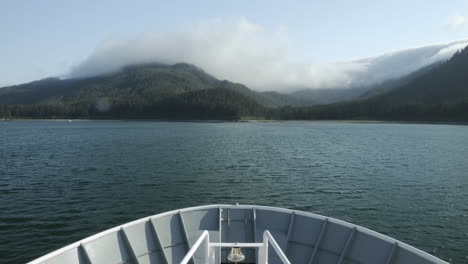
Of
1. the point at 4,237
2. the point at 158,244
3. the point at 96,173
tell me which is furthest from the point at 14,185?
the point at 158,244

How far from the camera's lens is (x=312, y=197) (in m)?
32.2

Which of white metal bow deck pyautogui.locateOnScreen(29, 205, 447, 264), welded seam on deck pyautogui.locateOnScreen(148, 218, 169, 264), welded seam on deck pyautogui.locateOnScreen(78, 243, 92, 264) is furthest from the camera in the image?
welded seam on deck pyautogui.locateOnScreen(148, 218, 169, 264)

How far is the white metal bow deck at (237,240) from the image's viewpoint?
9742 millimetres

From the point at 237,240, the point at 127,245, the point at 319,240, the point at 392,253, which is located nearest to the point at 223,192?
the point at 237,240

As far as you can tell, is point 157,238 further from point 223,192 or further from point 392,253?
point 223,192

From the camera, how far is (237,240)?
12.9 metres

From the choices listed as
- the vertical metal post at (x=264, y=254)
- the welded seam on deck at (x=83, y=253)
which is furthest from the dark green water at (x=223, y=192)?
the vertical metal post at (x=264, y=254)

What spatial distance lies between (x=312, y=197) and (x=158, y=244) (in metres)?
23.9

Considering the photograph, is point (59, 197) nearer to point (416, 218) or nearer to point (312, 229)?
point (312, 229)

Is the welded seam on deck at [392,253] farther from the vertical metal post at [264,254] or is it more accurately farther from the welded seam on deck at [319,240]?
the vertical metal post at [264,254]

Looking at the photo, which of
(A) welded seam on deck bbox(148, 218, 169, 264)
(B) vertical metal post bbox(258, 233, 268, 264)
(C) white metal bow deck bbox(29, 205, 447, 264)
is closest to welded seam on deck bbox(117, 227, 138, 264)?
(C) white metal bow deck bbox(29, 205, 447, 264)

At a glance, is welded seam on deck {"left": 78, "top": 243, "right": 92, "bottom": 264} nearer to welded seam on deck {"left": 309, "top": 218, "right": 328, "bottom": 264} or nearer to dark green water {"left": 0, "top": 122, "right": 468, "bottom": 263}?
welded seam on deck {"left": 309, "top": 218, "right": 328, "bottom": 264}

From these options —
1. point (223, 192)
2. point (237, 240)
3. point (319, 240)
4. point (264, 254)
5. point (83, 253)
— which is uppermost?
point (264, 254)

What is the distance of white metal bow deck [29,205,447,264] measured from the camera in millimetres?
9742
